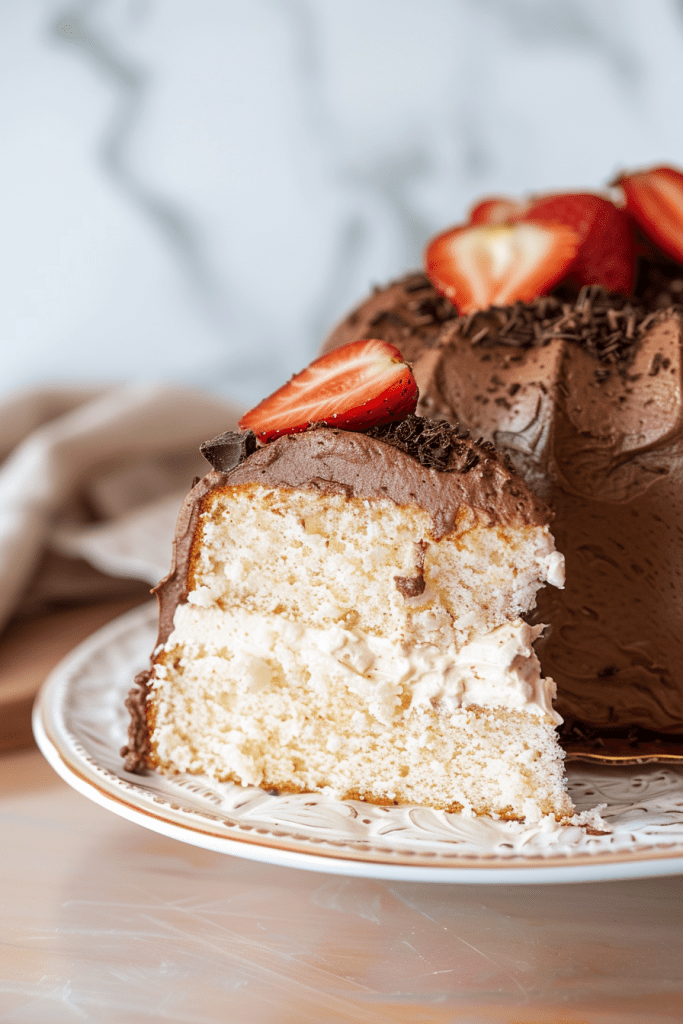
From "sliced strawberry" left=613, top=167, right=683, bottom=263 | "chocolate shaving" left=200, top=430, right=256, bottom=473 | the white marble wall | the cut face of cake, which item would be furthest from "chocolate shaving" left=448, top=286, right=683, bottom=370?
the white marble wall

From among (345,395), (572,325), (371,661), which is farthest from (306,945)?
(572,325)

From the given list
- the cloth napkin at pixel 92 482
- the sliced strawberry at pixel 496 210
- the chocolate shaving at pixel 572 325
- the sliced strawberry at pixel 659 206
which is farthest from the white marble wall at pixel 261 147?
the chocolate shaving at pixel 572 325

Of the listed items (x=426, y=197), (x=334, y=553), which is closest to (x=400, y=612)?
(x=334, y=553)

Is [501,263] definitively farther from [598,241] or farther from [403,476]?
[403,476]

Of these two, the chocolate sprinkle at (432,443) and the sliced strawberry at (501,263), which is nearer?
the chocolate sprinkle at (432,443)

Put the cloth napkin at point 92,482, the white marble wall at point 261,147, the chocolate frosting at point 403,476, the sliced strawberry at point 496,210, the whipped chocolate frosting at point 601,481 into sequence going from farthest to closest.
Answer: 1. the white marble wall at point 261,147
2. the cloth napkin at point 92,482
3. the sliced strawberry at point 496,210
4. the whipped chocolate frosting at point 601,481
5. the chocolate frosting at point 403,476

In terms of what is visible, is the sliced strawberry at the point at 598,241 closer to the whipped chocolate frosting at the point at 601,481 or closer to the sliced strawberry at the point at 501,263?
the sliced strawberry at the point at 501,263
